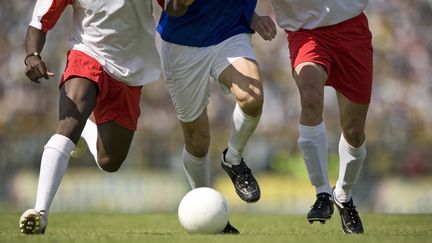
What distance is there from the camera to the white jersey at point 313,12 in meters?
8.15

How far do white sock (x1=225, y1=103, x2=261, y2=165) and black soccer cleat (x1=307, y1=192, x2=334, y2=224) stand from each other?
2.68 feet

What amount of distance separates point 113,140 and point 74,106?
146 cm

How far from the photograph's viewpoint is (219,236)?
7.04m

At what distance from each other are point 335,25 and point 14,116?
11.0m

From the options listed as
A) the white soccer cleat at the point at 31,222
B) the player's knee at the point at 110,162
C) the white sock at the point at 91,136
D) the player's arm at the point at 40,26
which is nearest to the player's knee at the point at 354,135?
the player's knee at the point at 110,162

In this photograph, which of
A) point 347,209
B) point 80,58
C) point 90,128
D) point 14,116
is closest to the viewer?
point 80,58

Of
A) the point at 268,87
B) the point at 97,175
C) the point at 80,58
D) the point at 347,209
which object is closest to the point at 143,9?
the point at 80,58

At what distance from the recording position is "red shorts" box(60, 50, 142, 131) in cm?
773

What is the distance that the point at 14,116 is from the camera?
59.5 feet

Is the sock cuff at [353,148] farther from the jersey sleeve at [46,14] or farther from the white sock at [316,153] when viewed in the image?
the jersey sleeve at [46,14]

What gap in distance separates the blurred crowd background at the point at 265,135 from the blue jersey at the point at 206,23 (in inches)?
283

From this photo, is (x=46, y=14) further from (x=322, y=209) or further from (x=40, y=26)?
(x=322, y=209)

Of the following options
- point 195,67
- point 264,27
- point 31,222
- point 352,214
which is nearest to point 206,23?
point 195,67

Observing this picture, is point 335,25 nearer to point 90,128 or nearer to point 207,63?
point 207,63
